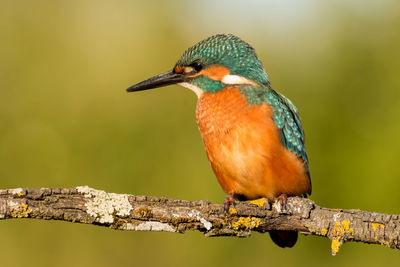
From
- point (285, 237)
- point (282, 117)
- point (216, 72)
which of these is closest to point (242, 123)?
point (282, 117)

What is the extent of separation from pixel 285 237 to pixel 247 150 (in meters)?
0.94

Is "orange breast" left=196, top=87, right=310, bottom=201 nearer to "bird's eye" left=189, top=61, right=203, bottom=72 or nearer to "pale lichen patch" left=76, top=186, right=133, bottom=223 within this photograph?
"bird's eye" left=189, top=61, right=203, bottom=72

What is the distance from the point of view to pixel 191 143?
227 inches

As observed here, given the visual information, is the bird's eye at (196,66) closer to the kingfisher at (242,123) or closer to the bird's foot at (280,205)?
the kingfisher at (242,123)

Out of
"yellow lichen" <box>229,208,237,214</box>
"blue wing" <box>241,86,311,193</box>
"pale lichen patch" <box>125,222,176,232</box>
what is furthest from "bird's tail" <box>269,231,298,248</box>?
"pale lichen patch" <box>125,222,176,232</box>

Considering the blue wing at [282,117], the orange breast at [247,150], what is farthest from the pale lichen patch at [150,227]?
the blue wing at [282,117]

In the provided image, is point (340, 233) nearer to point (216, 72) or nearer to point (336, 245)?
point (336, 245)

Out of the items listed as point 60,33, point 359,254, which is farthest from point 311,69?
point 60,33

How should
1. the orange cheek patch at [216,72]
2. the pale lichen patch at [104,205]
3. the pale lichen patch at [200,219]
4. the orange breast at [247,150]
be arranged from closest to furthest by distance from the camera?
the pale lichen patch at [104,205] < the pale lichen patch at [200,219] < the orange breast at [247,150] < the orange cheek patch at [216,72]

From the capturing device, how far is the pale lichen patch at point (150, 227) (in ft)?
9.43

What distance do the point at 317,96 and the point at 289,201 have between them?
2844 millimetres

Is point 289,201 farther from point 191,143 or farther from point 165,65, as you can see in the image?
point 165,65

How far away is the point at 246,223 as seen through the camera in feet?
10.3

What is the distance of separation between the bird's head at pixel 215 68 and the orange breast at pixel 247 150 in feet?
0.49
